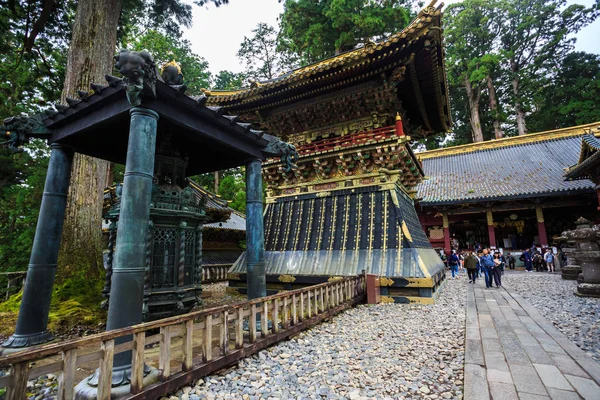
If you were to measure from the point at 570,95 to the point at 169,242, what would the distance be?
34344 mm

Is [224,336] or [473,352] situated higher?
[224,336]

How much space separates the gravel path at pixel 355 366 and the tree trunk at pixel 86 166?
4.58 meters

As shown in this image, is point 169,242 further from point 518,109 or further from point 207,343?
point 518,109

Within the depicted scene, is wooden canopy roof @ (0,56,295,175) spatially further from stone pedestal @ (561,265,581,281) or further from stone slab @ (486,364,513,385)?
stone pedestal @ (561,265,581,281)

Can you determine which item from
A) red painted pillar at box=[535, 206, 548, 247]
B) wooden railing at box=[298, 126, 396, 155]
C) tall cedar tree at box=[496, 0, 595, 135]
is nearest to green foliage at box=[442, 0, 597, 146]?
tall cedar tree at box=[496, 0, 595, 135]

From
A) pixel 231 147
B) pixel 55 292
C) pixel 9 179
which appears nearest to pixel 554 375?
pixel 231 147

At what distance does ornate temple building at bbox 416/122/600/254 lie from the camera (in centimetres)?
1633

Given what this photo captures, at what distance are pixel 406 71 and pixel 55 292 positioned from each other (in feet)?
34.8

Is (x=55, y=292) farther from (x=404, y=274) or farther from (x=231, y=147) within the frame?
(x=404, y=274)

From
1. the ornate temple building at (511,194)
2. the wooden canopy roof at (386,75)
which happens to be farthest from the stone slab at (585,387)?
the ornate temple building at (511,194)

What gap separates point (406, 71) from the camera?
8930mm

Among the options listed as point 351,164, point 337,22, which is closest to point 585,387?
point 351,164

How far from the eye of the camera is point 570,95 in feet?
80.8

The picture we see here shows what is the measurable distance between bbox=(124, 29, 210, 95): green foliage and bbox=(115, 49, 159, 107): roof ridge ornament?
18.8 meters
